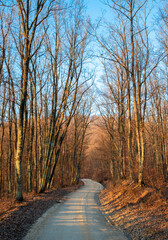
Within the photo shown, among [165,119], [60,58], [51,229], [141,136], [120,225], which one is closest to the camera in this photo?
[51,229]

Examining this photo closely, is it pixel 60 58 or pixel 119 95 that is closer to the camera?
pixel 60 58

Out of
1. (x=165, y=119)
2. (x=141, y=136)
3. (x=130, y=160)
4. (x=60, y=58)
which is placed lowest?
(x=130, y=160)

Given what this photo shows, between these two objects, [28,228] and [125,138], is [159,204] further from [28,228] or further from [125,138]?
[125,138]

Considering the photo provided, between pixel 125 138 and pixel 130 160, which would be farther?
pixel 125 138

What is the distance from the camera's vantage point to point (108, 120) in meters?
25.3

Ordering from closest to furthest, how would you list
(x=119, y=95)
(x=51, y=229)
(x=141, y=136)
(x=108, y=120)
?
(x=51, y=229), (x=141, y=136), (x=119, y=95), (x=108, y=120)

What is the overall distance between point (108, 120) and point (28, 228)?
779 inches

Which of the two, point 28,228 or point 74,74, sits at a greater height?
point 74,74

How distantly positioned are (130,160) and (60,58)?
10.9 m

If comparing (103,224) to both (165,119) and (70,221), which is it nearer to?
(70,221)

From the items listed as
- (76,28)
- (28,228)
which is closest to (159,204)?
(28,228)

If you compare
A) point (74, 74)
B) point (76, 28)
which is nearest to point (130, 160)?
point (74, 74)

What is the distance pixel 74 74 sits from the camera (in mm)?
17906

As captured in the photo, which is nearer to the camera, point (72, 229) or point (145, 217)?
point (72, 229)
